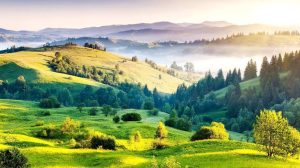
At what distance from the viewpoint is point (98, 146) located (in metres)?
79.1

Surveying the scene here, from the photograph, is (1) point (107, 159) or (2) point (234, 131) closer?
(1) point (107, 159)

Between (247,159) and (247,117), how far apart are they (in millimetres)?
133155

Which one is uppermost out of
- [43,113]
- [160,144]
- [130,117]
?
[160,144]

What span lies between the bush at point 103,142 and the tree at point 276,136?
29.3 m

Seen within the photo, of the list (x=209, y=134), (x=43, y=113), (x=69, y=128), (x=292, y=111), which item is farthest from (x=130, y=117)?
(x=292, y=111)

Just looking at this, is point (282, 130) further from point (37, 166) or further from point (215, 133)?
point (37, 166)

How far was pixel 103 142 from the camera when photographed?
80188 mm

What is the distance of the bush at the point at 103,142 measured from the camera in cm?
7906

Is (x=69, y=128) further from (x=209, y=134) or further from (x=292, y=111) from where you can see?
(x=292, y=111)

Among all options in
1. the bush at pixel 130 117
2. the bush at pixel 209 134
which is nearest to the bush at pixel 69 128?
the bush at pixel 209 134

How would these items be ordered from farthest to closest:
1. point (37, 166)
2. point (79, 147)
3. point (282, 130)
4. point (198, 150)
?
point (79, 147) → point (198, 150) → point (282, 130) → point (37, 166)

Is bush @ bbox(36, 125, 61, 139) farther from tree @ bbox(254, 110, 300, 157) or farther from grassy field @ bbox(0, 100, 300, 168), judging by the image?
tree @ bbox(254, 110, 300, 157)

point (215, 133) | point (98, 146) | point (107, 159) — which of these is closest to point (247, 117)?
point (215, 133)

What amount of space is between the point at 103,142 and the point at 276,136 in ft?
109
